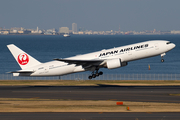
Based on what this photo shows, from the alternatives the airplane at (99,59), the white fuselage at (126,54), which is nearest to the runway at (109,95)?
the airplane at (99,59)

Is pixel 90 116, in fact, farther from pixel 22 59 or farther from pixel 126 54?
pixel 22 59

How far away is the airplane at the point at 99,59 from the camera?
51.7 meters

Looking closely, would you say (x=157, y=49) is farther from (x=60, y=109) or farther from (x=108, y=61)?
(x=60, y=109)

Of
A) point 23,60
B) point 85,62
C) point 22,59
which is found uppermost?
point 22,59

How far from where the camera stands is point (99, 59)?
54469 mm

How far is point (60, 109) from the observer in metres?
35.5

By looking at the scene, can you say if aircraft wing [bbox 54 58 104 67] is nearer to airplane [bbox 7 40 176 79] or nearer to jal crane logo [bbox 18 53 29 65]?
airplane [bbox 7 40 176 79]

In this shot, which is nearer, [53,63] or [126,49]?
[126,49]

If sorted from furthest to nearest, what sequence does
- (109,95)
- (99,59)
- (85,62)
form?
(99,59)
(85,62)
(109,95)

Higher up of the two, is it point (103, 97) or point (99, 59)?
point (99, 59)

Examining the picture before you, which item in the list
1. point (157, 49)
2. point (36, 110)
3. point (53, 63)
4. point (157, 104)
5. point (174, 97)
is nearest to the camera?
point (36, 110)

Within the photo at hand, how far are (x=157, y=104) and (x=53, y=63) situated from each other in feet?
84.3

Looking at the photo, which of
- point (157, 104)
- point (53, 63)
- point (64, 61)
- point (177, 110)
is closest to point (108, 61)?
point (64, 61)

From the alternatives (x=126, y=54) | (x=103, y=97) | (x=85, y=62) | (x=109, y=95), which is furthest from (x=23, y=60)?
(x=103, y=97)
